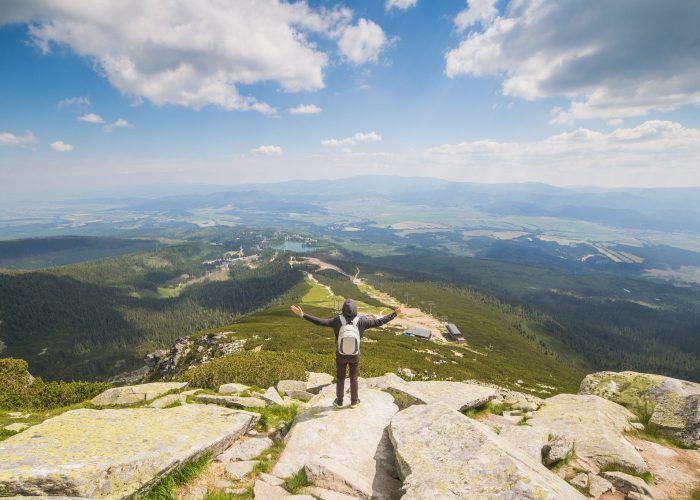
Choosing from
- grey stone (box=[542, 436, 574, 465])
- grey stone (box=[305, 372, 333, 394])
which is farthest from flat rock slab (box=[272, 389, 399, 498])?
grey stone (box=[305, 372, 333, 394])

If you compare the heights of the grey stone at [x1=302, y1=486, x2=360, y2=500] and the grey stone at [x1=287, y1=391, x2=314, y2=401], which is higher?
the grey stone at [x1=302, y1=486, x2=360, y2=500]

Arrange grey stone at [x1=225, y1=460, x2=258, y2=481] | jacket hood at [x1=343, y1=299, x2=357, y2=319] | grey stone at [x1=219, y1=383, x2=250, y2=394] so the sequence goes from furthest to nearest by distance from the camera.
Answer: grey stone at [x1=219, y1=383, x2=250, y2=394] → jacket hood at [x1=343, y1=299, x2=357, y2=319] → grey stone at [x1=225, y1=460, x2=258, y2=481]

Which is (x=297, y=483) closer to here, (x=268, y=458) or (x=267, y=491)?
(x=267, y=491)

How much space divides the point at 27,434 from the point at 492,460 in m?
11.8

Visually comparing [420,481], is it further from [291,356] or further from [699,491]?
[291,356]

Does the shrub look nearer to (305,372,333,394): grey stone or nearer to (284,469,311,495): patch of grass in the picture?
(305,372,333,394): grey stone

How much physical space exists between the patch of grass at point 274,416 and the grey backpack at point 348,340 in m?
3.68

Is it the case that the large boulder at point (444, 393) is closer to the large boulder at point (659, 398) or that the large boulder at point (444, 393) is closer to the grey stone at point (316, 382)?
the grey stone at point (316, 382)

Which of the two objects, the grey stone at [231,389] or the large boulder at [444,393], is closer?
the large boulder at [444,393]

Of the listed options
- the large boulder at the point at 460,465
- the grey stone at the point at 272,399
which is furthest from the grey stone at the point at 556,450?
the grey stone at the point at 272,399

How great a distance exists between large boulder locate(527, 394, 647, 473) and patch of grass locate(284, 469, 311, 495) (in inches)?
378

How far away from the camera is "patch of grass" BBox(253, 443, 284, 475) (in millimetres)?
9406

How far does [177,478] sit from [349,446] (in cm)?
490

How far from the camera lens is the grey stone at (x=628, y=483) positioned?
9.50 metres
